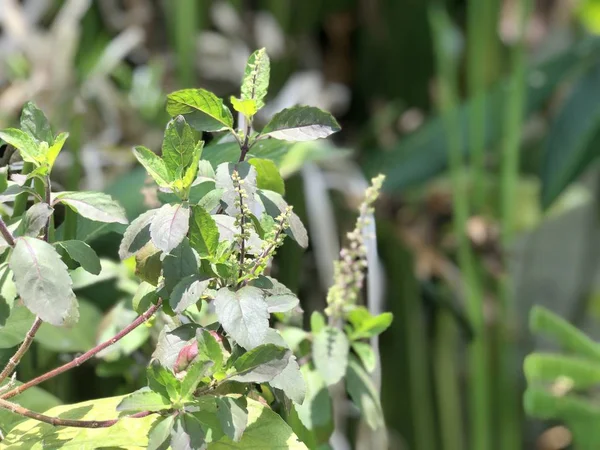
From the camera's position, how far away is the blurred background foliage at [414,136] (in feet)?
2.31

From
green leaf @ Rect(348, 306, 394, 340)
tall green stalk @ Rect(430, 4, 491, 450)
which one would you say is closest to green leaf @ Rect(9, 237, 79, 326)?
green leaf @ Rect(348, 306, 394, 340)

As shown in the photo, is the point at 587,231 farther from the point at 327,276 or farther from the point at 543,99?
the point at 327,276

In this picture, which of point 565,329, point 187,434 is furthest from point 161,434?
point 565,329

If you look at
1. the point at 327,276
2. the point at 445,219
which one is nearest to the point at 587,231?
the point at 445,219

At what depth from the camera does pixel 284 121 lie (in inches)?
7.7

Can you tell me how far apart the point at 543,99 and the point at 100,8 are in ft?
1.91

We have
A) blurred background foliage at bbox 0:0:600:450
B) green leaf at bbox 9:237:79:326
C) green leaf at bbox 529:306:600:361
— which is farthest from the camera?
blurred background foliage at bbox 0:0:600:450

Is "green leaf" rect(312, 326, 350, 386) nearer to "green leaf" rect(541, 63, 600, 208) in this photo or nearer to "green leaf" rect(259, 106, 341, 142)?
"green leaf" rect(259, 106, 341, 142)

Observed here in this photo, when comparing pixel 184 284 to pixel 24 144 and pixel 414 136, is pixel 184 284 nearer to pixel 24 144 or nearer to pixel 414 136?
pixel 24 144

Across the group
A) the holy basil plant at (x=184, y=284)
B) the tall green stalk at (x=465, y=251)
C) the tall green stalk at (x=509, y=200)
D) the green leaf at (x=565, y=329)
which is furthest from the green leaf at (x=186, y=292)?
the tall green stalk at (x=509, y=200)

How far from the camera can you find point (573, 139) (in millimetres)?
789

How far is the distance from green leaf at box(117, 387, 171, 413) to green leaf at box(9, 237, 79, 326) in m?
0.02

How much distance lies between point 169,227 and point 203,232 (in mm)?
13

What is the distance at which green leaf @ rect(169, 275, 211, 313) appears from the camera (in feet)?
0.55
